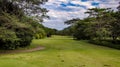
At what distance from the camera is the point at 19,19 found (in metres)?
23.5

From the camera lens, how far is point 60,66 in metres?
12.0

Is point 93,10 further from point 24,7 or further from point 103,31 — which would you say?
point 24,7

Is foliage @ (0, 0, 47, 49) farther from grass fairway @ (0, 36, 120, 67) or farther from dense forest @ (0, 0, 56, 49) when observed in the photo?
grass fairway @ (0, 36, 120, 67)

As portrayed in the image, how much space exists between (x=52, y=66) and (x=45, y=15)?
48.7ft

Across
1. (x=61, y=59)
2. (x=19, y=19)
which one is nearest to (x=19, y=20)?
(x=19, y=19)

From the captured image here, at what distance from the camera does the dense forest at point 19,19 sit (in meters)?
21.1

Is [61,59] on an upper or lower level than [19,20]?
lower

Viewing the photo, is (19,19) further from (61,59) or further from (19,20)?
(61,59)

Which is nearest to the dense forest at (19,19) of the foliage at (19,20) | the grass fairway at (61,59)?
the foliage at (19,20)

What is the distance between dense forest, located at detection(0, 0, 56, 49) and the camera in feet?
69.4

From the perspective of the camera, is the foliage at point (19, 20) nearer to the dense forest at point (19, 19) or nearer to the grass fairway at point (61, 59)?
the dense forest at point (19, 19)

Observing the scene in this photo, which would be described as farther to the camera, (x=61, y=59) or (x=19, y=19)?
(x=19, y=19)

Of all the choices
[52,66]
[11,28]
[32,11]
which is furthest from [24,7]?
[52,66]

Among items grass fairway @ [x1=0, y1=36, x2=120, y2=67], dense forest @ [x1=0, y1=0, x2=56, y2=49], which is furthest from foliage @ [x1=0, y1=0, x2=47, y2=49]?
grass fairway @ [x1=0, y1=36, x2=120, y2=67]
